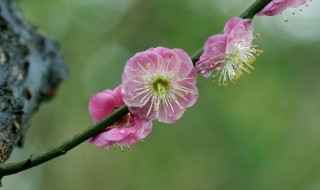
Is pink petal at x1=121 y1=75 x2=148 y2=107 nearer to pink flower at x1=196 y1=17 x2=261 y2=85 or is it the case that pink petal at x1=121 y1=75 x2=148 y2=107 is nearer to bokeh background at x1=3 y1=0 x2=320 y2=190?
pink flower at x1=196 y1=17 x2=261 y2=85

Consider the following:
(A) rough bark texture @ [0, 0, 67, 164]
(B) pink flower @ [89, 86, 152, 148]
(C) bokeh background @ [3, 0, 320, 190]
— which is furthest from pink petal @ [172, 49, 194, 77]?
(C) bokeh background @ [3, 0, 320, 190]

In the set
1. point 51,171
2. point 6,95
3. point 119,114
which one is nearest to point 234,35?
point 119,114

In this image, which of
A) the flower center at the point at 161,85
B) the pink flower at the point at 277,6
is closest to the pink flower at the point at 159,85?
the flower center at the point at 161,85

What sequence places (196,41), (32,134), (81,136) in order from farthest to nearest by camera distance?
(32,134), (196,41), (81,136)

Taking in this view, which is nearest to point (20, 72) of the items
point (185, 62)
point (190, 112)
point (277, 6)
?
point (185, 62)

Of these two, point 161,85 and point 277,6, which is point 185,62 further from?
point 277,6

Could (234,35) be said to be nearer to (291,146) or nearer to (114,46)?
(291,146)

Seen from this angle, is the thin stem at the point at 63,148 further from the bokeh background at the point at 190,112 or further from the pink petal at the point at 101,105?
the bokeh background at the point at 190,112
